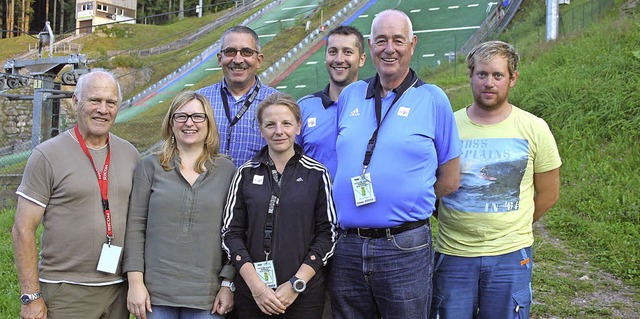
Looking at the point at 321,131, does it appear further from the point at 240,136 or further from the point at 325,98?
the point at 240,136

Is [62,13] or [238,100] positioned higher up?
[62,13]

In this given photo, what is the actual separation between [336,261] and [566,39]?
39.9 feet

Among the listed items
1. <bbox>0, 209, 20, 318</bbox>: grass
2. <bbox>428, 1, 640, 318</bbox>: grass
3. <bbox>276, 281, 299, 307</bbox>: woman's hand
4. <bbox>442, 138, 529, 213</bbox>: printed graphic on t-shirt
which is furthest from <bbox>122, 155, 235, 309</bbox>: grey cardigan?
<bbox>428, 1, 640, 318</bbox>: grass

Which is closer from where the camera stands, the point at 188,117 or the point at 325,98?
the point at 188,117

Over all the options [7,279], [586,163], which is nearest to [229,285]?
[7,279]

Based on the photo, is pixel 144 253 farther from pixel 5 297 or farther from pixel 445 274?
pixel 5 297

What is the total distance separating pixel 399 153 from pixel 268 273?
3.06 feet

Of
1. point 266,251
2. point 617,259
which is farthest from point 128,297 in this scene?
point 617,259

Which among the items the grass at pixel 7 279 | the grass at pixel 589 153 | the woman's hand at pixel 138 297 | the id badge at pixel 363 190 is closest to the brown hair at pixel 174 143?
the woman's hand at pixel 138 297

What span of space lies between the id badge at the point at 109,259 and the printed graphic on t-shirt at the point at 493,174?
6.39ft

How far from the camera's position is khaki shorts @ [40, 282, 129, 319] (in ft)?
10.6

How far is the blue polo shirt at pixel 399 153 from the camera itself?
314cm

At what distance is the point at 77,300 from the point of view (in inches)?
129

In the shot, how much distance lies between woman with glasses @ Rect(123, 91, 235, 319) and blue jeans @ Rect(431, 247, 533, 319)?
1.23 metres
